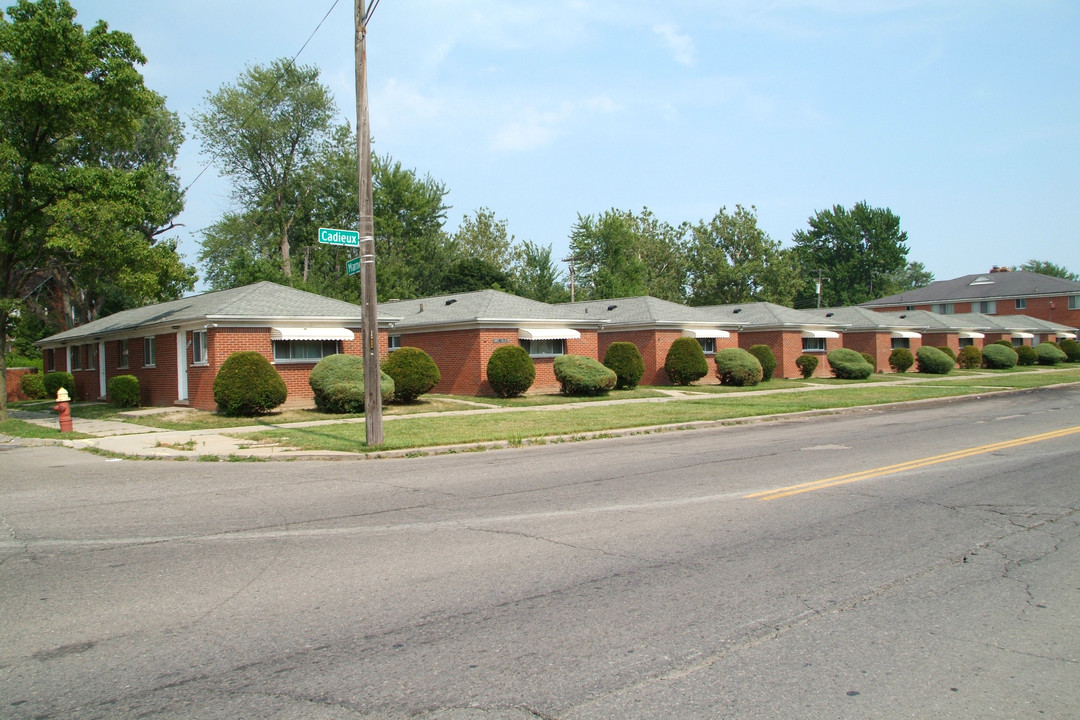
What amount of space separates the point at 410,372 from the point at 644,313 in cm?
1405

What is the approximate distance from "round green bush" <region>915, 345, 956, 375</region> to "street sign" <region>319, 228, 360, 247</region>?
40160mm

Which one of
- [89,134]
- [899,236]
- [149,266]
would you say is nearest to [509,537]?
[149,266]

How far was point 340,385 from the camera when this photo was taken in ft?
71.5

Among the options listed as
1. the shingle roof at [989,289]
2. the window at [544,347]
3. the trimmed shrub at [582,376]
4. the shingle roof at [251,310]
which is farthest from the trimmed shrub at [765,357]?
the shingle roof at [989,289]

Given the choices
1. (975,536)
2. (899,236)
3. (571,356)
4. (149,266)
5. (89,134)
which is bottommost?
(975,536)

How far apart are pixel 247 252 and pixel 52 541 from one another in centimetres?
4596

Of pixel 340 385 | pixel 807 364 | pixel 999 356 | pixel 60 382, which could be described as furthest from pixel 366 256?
pixel 999 356

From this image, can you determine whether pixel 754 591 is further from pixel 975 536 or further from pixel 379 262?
pixel 379 262

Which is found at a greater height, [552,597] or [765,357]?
[765,357]

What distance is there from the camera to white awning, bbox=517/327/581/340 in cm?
2917

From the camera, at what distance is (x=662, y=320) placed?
3394 cm

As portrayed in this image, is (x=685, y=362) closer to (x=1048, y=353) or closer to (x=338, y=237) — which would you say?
(x=338, y=237)

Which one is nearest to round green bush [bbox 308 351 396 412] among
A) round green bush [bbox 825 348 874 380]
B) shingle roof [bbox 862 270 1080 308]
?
round green bush [bbox 825 348 874 380]

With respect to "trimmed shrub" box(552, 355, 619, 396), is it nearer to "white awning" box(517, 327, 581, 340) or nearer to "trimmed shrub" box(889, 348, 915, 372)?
"white awning" box(517, 327, 581, 340)
